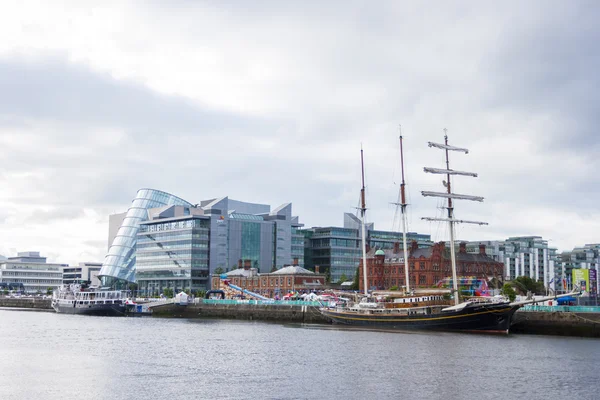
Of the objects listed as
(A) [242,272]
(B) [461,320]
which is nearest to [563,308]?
(B) [461,320]

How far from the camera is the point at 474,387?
40.8m

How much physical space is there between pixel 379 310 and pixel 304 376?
142ft

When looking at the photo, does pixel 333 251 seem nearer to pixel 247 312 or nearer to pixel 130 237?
pixel 130 237

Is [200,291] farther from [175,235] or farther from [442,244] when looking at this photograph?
[442,244]

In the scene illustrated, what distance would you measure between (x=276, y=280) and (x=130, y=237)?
2127 inches

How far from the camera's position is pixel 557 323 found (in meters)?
72.8

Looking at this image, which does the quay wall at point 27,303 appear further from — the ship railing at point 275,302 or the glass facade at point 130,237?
the ship railing at point 275,302

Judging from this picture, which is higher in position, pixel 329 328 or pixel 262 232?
pixel 262 232

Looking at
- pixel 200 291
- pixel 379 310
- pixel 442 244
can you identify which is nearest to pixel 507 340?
pixel 379 310

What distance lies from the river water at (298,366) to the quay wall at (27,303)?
293 ft

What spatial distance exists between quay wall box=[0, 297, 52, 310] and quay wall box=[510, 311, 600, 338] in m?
113

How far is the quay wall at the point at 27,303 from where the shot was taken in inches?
6280

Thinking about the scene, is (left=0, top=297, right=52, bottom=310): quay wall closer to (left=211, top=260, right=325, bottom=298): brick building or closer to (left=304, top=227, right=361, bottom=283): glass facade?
(left=211, top=260, right=325, bottom=298): brick building

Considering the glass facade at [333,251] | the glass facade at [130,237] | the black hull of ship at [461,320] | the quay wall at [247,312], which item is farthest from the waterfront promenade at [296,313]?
the glass facade at [333,251]
